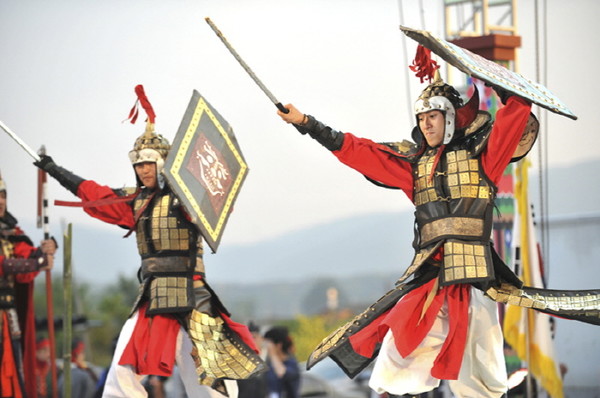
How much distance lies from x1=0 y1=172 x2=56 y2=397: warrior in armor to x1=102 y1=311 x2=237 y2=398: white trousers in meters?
1.19

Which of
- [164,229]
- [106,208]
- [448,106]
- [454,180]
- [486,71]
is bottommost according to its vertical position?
[164,229]

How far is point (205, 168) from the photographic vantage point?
214 inches

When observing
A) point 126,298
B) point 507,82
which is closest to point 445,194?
point 507,82

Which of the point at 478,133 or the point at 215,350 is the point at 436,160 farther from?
the point at 215,350

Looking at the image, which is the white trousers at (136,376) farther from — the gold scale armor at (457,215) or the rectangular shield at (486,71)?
the rectangular shield at (486,71)

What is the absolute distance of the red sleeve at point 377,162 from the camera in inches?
195

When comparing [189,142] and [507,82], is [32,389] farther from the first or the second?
[507,82]

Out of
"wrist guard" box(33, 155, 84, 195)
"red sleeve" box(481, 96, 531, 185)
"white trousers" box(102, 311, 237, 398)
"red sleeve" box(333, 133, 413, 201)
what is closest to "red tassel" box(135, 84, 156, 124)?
"wrist guard" box(33, 155, 84, 195)

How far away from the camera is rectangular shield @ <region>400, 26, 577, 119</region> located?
170 inches

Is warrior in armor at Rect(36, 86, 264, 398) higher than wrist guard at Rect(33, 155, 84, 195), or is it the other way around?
wrist guard at Rect(33, 155, 84, 195)

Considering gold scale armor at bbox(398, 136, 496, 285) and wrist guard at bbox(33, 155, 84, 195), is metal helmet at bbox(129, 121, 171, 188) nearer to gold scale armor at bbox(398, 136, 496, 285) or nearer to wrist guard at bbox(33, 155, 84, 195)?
wrist guard at bbox(33, 155, 84, 195)

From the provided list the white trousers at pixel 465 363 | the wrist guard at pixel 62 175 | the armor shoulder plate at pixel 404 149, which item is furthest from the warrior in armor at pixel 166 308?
the armor shoulder plate at pixel 404 149

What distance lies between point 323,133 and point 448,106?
1.86 ft

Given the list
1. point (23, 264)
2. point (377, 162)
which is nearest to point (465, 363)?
point (377, 162)
